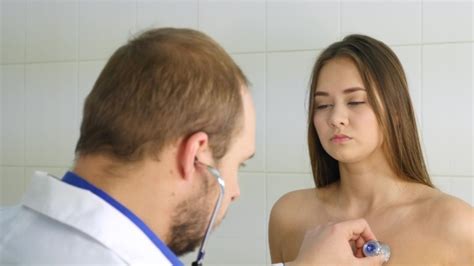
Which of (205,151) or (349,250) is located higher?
(205,151)

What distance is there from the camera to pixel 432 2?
1595 mm

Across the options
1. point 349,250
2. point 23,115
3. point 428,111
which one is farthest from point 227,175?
point 23,115

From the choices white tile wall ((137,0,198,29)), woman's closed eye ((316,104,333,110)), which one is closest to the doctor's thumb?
woman's closed eye ((316,104,333,110))

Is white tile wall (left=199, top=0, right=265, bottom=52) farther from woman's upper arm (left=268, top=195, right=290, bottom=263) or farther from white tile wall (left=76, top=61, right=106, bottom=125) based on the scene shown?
woman's upper arm (left=268, top=195, right=290, bottom=263)

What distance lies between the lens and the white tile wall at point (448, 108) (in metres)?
1.56

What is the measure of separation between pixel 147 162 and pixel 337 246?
1.64 feet

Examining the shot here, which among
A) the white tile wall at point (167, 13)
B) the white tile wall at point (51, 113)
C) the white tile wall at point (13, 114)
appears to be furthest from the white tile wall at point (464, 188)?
the white tile wall at point (13, 114)

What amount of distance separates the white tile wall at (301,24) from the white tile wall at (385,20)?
0.13 ft

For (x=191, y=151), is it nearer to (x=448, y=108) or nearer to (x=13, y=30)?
(x=448, y=108)

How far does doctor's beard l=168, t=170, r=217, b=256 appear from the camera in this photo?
2.56 ft

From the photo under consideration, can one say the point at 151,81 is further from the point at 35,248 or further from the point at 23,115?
the point at 23,115

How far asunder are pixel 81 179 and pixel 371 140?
736 millimetres

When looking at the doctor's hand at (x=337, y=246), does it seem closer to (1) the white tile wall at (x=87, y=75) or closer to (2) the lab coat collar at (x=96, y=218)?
(2) the lab coat collar at (x=96, y=218)

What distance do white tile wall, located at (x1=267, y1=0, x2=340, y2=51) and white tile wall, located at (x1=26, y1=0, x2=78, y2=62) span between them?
784 mm
